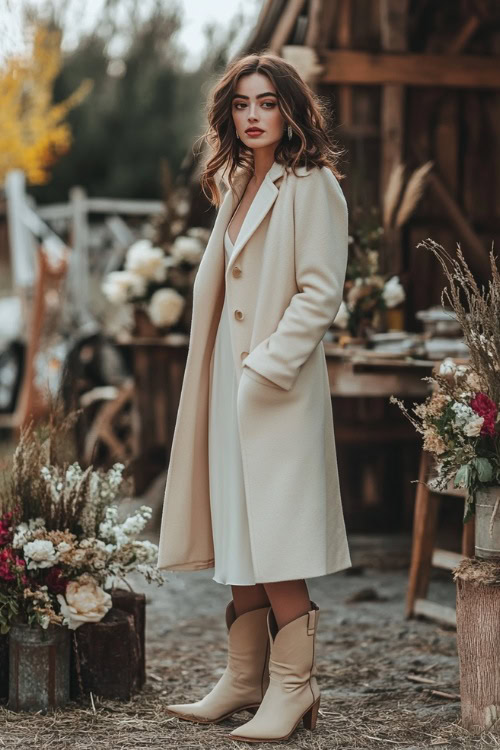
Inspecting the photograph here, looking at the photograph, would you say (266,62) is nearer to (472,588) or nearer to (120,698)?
(472,588)

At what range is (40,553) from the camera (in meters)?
3.87

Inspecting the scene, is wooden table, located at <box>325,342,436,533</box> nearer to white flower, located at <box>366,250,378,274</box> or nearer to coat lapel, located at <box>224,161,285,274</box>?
white flower, located at <box>366,250,378,274</box>

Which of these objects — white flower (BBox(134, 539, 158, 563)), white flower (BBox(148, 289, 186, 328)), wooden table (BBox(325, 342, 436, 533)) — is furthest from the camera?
white flower (BBox(148, 289, 186, 328))

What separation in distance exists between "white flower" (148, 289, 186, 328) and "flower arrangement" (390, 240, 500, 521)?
14.9 feet

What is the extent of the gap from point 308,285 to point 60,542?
1.25 meters

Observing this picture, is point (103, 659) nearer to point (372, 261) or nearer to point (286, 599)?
point (286, 599)

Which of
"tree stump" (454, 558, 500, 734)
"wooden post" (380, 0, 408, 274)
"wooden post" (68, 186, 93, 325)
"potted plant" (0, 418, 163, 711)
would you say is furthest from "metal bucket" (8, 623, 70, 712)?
"wooden post" (68, 186, 93, 325)

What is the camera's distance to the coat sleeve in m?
3.51

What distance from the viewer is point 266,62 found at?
3.67 metres

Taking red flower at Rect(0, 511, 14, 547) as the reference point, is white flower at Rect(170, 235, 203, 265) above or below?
above

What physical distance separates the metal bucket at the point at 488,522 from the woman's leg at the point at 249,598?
2.41 feet

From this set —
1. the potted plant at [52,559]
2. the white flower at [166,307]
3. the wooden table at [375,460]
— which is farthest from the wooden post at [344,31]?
the potted plant at [52,559]

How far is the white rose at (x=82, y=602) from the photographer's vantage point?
391cm

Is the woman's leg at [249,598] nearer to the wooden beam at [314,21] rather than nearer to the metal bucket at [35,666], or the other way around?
the metal bucket at [35,666]
